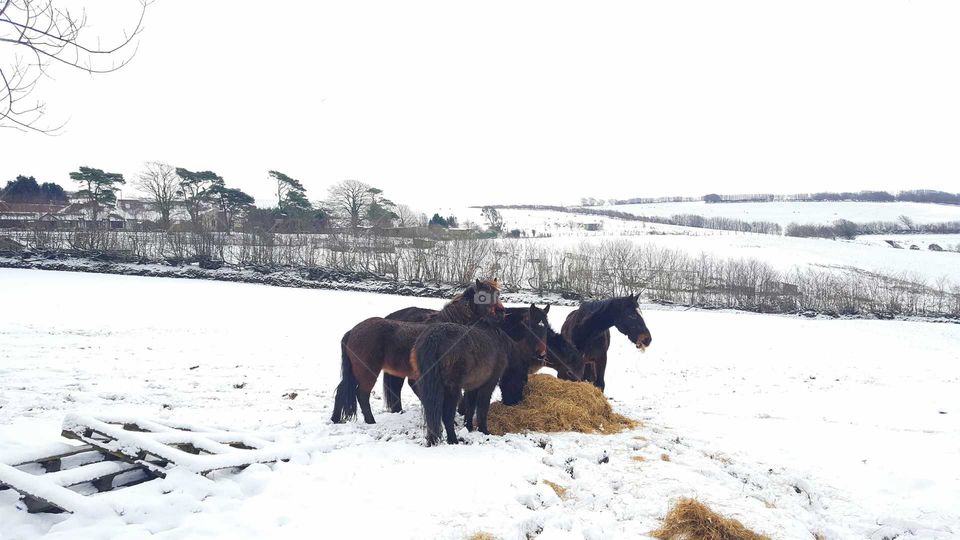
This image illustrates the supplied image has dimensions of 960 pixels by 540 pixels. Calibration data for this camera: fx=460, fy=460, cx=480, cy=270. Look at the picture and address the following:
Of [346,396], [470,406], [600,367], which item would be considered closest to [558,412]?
[470,406]

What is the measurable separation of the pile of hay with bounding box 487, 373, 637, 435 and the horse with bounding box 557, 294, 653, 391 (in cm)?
85

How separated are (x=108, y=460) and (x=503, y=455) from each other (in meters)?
3.70

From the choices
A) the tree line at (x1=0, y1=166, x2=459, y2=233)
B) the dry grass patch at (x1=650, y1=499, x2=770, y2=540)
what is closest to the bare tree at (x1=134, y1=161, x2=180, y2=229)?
the tree line at (x1=0, y1=166, x2=459, y2=233)

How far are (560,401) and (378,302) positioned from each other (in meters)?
24.7

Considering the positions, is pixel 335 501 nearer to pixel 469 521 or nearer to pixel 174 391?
pixel 469 521

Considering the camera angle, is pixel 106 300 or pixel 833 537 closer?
pixel 833 537

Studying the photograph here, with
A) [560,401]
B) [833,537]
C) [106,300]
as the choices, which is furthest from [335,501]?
[106,300]

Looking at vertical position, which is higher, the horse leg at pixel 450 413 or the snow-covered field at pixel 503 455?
the horse leg at pixel 450 413

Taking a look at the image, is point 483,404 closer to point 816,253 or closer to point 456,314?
point 456,314

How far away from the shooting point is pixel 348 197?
56.9 m

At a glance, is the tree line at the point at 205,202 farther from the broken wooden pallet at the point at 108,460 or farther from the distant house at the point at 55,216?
the broken wooden pallet at the point at 108,460

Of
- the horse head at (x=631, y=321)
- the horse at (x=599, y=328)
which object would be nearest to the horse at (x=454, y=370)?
the horse at (x=599, y=328)

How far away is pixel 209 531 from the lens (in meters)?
3.37

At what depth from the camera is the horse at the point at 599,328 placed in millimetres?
8017
